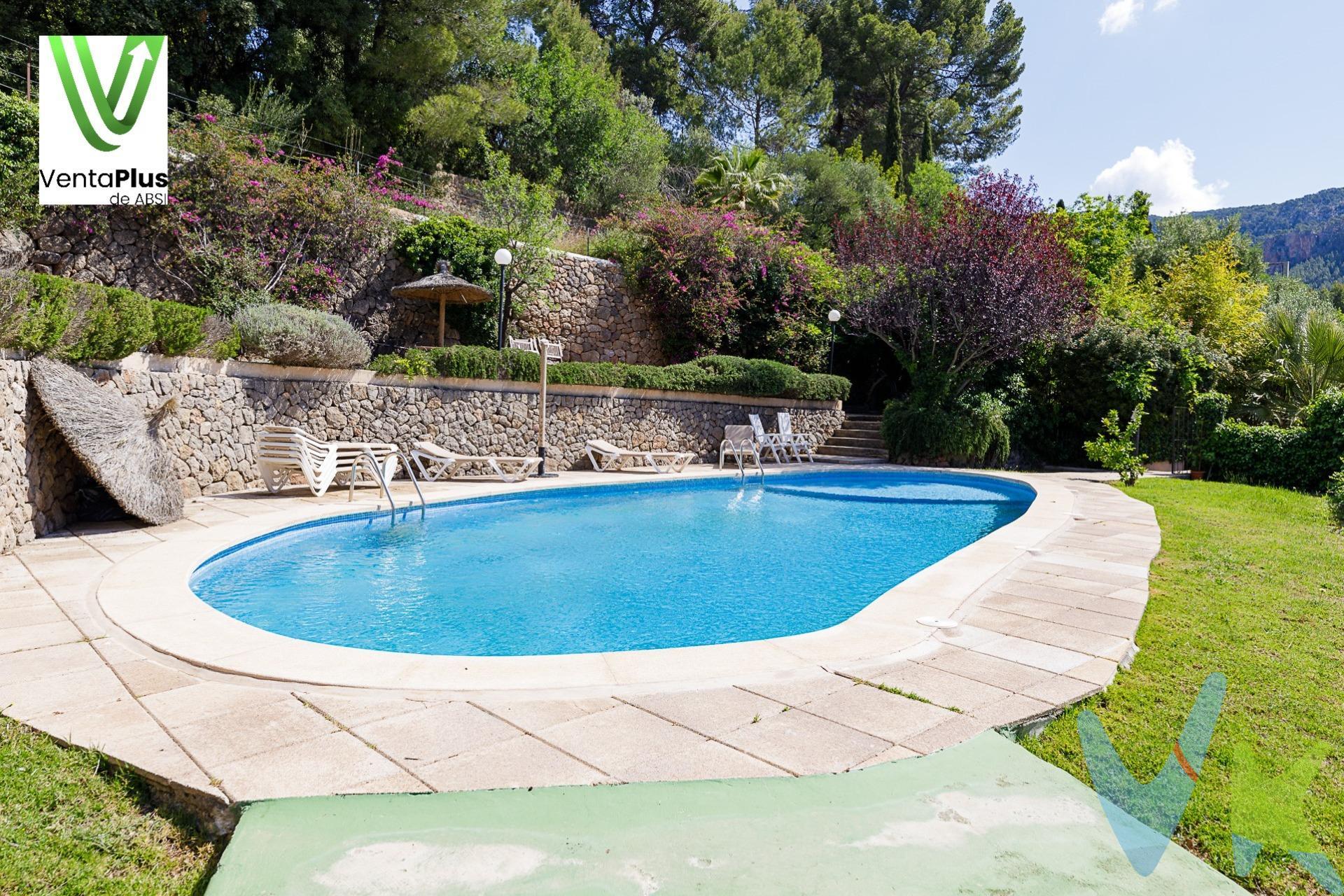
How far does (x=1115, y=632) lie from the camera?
12.5ft

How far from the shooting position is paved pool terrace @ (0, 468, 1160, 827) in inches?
93.2

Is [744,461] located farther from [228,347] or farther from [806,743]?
[806,743]

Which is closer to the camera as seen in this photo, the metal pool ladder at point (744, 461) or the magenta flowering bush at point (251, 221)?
the magenta flowering bush at point (251, 221)

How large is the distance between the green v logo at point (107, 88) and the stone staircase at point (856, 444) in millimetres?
12501

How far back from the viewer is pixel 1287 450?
11656mm

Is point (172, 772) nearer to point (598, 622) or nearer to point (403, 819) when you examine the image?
point (403, 819)

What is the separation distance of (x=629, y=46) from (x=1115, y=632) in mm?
30348

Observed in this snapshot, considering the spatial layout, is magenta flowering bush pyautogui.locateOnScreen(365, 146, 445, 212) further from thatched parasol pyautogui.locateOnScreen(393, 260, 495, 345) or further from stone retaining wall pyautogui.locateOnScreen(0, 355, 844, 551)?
stone retaining wall pyautogui.locateOnScreen(0, 355, 844, 551)

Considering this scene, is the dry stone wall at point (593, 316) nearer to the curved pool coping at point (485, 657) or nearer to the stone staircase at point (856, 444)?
the stone staircase at point (856, 444)

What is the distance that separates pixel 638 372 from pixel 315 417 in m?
5.66

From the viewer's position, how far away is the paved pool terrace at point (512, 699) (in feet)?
7.77

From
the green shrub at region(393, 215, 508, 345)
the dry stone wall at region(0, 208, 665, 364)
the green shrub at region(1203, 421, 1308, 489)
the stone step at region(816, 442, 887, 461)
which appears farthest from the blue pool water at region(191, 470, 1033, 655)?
the green shrub at region(393, 215, 508, 345)

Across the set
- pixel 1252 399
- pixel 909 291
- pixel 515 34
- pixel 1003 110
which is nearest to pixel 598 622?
pixel 909 291

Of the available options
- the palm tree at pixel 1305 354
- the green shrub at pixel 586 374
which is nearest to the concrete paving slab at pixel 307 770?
the green shrub at pixel 586 374
